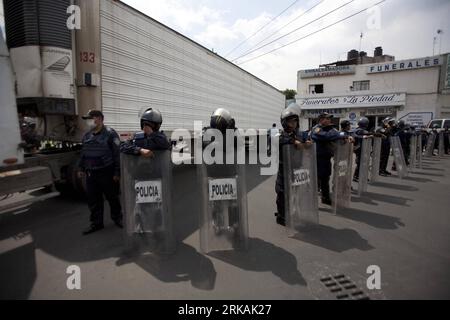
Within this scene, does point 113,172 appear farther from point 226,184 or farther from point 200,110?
point 200,110

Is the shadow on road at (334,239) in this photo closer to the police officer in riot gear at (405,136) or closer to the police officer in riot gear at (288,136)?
the police officer in riot gear at (288,136)

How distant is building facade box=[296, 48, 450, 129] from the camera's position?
76.9 ft

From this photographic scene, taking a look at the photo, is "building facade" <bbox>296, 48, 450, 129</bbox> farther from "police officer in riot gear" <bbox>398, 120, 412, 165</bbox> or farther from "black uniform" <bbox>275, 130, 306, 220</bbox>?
"black uniform" <bbox>275, 130, 306, 220</bbox>

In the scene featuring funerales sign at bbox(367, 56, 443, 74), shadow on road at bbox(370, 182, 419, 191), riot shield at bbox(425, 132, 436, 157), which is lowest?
shadow on road at bbox(370, 182, 419, 191)

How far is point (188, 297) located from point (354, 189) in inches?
234

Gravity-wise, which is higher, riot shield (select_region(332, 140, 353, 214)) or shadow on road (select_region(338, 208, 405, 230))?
riot shield (select_region(332, 140, 353, 214))

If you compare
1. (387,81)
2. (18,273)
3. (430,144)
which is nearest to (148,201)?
(18,273)

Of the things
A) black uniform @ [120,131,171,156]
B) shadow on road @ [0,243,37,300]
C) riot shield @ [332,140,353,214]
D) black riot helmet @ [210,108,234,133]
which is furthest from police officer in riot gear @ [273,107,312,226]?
shadow on road @ [0,243,37,300]

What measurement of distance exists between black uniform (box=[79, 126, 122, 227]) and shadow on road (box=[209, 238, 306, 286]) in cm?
206

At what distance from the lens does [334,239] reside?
158 inches

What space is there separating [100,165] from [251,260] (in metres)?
2.70

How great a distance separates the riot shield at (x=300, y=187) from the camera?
4.11 m

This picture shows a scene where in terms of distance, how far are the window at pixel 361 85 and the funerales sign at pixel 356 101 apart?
2.00 metres

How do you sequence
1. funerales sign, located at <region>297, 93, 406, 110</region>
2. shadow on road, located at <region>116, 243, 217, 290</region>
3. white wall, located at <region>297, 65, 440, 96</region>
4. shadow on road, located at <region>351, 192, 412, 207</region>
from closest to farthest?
shadow on road, located at <region>116, 243, 217, 290</region>
shadow on road, located at <region>351, 192, 412, 207</region>
white wall, located at <region>297, 65, 440, 96</region>
funerales sign, located at <region>297, 93, 406, 110</region>
